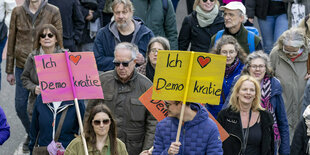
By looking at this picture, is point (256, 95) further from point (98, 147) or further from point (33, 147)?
point (33, 147)

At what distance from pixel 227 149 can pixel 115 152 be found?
Answer: 1.60 m

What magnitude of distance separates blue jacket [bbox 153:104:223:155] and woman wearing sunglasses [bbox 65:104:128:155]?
0.60 m

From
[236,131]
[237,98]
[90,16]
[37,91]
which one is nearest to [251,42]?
[237,98]

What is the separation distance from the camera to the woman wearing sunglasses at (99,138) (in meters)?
7.21

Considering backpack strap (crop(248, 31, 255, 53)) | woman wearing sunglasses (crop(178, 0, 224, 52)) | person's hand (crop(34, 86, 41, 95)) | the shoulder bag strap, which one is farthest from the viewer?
woman wearing sunglasses (crop(178, 0, 224, 52))

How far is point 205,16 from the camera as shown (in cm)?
1091

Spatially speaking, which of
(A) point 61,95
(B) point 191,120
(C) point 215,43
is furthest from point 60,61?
(C) point 215,43

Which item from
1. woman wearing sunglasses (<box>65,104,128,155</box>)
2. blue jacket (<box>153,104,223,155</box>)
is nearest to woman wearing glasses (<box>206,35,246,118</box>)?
woman wearing sunglasses (<box>65,104,128,155</box>)

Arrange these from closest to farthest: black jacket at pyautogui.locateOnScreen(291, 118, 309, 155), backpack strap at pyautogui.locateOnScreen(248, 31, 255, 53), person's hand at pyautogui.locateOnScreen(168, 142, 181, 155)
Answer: person's hand at pyautogui.locateOnScreen(168, 142, 181, 155)
black jacket at pyautogui.locateOnScreen(291, 118, 309, 155)
backpack strap at pyautogui.locateOnScreen(248, 31, 255, 53)

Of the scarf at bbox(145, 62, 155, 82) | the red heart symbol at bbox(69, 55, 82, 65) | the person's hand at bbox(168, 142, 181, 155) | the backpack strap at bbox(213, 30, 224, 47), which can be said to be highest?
the backpack strap at bbox(213, 30, 224, 47)

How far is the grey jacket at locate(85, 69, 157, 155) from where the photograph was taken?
838cm

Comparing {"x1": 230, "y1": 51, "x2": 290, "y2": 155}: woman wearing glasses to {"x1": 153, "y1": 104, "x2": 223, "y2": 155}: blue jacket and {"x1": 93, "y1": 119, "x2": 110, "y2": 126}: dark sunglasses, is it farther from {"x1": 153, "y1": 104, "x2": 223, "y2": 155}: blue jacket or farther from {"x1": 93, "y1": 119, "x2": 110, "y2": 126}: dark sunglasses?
{"x1": 93, "y1": 119, "x2": 110, "y2": 126}: dark sunglasses

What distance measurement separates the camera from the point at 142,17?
11344mm

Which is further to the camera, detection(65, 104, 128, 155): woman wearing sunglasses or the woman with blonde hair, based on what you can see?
the woman with blonde hair
